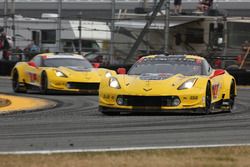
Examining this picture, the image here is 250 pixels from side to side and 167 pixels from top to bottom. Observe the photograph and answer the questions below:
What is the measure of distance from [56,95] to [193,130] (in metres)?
9.65

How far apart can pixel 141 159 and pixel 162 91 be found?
17.5 ft

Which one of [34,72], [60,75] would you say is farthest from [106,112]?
[34,72]

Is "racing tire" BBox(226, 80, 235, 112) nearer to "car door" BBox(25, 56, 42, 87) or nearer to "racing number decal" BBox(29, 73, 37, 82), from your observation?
"car door" BBox(25, 56, 42, 87)

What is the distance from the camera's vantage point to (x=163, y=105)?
12.9 m

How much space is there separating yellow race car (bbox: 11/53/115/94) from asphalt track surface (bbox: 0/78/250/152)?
498 centimetres

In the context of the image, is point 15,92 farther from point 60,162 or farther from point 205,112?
point 60,162

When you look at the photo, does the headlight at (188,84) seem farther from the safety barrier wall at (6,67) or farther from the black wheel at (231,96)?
the safety barrier wall at (6,67)

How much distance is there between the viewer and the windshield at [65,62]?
66.7ft

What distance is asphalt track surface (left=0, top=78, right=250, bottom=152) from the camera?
899 centimetres

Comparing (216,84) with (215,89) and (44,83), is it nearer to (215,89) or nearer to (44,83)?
(215,89)

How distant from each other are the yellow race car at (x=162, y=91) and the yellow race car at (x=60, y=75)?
17.3 ft

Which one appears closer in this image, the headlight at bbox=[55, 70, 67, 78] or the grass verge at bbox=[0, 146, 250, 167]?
the grass verge at bbox=[0, 146, 250, 167]

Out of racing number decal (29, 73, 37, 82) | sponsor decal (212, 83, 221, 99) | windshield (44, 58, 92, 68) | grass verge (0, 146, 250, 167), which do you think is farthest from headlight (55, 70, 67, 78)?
grass verge (0, 146, 250, 167)

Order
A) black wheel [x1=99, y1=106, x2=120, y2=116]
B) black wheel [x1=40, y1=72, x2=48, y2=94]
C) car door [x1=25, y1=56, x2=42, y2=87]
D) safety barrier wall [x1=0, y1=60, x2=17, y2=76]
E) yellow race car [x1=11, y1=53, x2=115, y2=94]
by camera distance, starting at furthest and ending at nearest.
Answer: safety barrier wall [x1=0, y1=60, x2=17, y2=76], car door [x1=25, y1=56, x2=42, y2=87], black wheel [x1=40, y1=72, x2=48, y2=94], yellow race car [x1=11, y1=53, x2=115, y2=94], black wheel [x1=99, y1=106, x2=120, y2=116]
